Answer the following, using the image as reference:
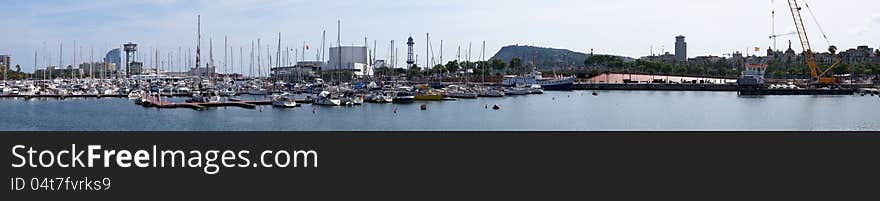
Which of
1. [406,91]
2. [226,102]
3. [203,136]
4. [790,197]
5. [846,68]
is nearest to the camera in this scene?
[790,197]

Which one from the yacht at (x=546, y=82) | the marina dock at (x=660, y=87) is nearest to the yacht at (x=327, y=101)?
the yacht at (x=546, y=82)

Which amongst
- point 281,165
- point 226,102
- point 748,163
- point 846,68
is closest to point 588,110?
point 226,102

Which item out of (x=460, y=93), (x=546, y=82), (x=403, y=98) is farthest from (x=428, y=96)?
(x=546, y=82)

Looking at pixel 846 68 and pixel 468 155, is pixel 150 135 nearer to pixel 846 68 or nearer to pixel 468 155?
pixel 468 155

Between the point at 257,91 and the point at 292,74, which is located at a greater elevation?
the point at 292,74

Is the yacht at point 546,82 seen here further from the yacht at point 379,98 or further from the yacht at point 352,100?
the yacht at point 352,100

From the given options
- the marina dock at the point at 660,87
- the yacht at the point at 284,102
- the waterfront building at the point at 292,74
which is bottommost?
the yacht at the point at 284,102

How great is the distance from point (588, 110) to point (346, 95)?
43.2ft

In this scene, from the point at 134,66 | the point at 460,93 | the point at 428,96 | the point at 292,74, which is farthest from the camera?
the point at 134,66

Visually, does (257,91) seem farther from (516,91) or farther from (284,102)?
(516,91)

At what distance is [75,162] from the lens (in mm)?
10914

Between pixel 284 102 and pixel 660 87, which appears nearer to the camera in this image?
pixel 284 102

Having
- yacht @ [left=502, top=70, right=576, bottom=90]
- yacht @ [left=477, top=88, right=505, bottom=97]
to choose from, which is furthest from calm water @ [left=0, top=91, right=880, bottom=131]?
yacht @ [left=502, top=70, right=576, bottom=90]

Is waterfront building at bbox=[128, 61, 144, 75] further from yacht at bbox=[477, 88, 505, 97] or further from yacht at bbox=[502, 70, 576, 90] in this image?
yacht at bbox=[477, 88, 505, 97]
